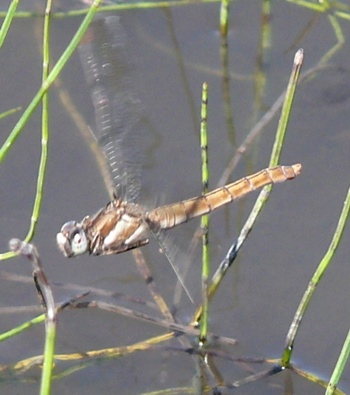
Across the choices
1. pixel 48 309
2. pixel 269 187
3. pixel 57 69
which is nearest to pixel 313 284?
pixel 269 187

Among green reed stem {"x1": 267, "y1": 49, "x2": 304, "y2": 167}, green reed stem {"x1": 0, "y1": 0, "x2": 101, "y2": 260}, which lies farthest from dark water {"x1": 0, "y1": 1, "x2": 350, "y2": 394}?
green reed stem {"x1": 0, "y1": 0, "x2": 101, "y2": 260}

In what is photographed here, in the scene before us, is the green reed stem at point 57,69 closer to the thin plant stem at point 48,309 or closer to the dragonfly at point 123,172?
the dragonfly at point 123,172

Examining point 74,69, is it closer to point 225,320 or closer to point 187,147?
point 187,147

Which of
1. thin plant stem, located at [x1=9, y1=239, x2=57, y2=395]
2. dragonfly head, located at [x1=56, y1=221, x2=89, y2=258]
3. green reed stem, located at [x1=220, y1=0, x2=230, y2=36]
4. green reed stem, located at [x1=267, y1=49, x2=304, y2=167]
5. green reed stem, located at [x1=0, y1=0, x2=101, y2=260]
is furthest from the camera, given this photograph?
→ green reed stem, located at [x1=220, y1=0, x2=230, y2=36]

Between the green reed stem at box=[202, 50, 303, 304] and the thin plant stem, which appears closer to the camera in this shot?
the thin plant stem

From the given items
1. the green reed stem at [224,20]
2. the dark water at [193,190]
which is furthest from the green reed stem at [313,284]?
the green reed stem at [224,20]

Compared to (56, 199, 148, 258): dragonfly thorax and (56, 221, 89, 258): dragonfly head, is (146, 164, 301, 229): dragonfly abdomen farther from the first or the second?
(56, 221, 89, 258): dragonfly head

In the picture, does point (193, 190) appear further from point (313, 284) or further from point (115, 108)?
point (313, 284)
